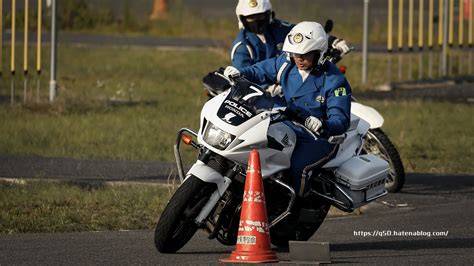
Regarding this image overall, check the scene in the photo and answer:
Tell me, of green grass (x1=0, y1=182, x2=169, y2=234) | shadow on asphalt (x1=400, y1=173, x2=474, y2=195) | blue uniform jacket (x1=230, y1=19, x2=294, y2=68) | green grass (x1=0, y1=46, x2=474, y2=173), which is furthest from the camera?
green grass (x1=0, y1=46, x2=474, y2=173)

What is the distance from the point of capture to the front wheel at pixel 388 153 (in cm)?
1380

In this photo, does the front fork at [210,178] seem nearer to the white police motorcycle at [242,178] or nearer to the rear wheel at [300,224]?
the white police motorcycle at [242,178]

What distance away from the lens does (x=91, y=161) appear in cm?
1619

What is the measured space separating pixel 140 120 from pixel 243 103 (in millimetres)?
10652

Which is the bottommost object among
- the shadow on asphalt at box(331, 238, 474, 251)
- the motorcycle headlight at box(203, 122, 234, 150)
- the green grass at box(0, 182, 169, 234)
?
the green grass at box(0, 182, 169, 234)

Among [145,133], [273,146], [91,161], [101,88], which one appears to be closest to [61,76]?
[101,88]

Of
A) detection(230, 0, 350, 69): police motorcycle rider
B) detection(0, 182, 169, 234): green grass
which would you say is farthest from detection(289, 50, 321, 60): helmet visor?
detection(230, 0, 350, 69): police motorcycle rider

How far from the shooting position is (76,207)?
12633 millimetres

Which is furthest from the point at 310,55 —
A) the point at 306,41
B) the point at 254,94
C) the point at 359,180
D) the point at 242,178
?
the point at 242,178

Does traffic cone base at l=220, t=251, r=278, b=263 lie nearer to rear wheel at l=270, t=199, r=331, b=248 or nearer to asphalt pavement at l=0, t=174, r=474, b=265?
asphalt pavement at l=0, t=174, r=474, b=265

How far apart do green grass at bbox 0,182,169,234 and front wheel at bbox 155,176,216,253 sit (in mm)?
1929

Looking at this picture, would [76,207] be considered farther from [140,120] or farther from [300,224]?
[140,120]

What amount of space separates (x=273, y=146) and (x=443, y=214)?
3.01 metres

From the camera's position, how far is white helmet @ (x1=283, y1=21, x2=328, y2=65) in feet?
34.0
